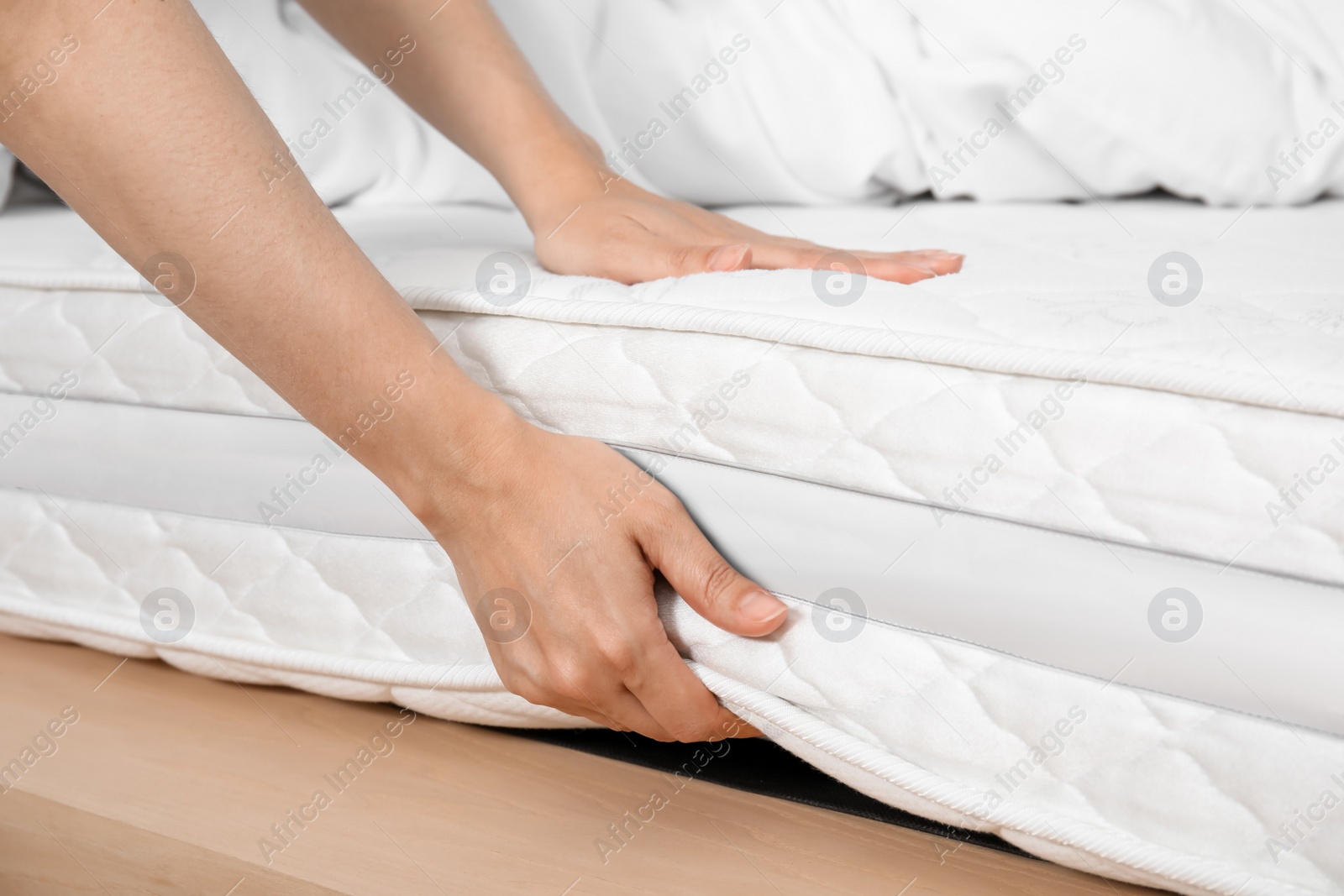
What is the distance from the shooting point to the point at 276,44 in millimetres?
933

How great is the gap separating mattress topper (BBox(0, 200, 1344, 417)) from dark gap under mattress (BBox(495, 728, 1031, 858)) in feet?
0.94

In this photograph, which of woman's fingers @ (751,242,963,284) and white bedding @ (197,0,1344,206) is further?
white bedding @ (197,0,1344,206)

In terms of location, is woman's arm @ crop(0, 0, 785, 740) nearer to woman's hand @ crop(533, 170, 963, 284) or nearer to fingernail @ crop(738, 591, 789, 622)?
fingernail @ crop(738, 591, 789, 622)

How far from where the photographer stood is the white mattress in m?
0.45

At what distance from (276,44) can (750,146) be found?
493 millimetres

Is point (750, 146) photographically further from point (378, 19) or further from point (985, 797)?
point (985, 797)

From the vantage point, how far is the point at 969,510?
50 cm

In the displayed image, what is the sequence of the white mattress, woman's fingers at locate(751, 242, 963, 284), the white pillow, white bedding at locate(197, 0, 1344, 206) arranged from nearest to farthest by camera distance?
the white mattress < woman's fingers at locate(751, 242, 963, 284) < white bedding at locate(197, 0, 1344, 206) < the white pillow

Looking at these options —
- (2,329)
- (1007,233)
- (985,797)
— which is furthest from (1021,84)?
(2,329)

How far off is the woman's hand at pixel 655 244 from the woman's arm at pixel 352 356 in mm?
153

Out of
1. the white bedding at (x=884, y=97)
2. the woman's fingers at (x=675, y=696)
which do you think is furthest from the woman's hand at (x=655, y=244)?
the woman's fingers at (x=675, y=696)

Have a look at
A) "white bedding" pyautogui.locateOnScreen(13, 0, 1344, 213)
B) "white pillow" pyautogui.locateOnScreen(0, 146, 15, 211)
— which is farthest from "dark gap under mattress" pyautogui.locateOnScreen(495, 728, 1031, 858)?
"white pillow" pyautogui.locateOnScreen(0, 146, 15, 211)

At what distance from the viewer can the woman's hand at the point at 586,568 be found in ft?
1.74

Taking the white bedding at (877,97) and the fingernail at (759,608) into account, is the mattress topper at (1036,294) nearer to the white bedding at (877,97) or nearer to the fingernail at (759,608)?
the white bedding at (877,97)
